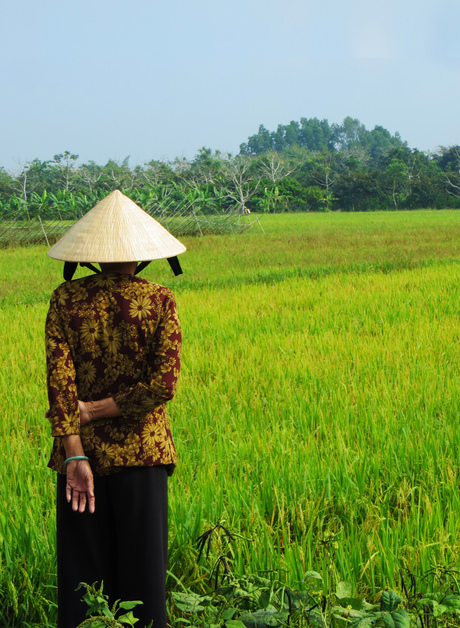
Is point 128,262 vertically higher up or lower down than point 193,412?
higher up

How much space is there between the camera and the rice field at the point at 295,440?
6.41ft

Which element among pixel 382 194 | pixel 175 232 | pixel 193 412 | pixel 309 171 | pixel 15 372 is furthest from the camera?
pixel 309 171

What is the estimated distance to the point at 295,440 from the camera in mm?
2945

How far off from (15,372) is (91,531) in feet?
10.5

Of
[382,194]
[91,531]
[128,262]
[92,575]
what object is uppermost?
[382,194]

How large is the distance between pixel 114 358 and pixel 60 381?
144 mm

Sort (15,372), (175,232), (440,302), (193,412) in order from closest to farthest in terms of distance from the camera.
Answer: (193,412) → (15,372) → (440,302) → (175,232)

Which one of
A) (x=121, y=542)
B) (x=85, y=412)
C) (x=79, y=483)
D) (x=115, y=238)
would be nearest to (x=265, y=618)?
(x=121, y=542)

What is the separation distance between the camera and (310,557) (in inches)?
73.7

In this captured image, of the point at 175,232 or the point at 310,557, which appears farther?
the point at 175,232

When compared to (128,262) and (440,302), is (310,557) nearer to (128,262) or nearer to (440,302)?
(128,262)

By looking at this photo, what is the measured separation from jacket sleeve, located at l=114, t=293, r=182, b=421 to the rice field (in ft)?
1.88

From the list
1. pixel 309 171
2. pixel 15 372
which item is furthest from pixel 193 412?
pixel 309 171

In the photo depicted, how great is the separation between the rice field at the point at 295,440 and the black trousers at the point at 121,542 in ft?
0.94
